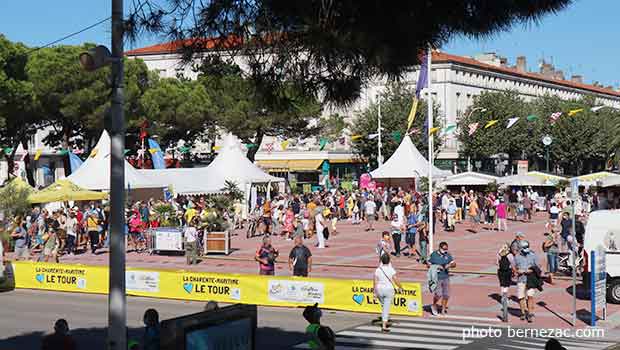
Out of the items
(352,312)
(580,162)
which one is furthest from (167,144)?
(352,312)

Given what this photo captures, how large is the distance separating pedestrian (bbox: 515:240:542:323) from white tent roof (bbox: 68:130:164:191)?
24.6 m

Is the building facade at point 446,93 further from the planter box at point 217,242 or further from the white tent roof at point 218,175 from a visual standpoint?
the planter box at point 217,242

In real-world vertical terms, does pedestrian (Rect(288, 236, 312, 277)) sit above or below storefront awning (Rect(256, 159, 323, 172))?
below

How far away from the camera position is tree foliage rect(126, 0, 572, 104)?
31.7 ft

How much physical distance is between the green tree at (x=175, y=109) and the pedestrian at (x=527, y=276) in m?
48.6

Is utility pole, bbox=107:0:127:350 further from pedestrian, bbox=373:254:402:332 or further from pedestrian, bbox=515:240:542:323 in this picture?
pedestrian, bbox=515:240:542:323

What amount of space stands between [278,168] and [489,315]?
59722mm

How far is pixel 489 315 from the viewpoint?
61.6 ft

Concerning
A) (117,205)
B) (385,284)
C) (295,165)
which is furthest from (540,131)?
(117,205)

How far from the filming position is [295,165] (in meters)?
77.2

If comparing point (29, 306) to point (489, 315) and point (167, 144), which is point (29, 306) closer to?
point (489, 315)

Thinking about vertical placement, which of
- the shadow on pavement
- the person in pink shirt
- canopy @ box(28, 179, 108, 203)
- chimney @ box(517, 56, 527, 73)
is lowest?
the shadow on pavement


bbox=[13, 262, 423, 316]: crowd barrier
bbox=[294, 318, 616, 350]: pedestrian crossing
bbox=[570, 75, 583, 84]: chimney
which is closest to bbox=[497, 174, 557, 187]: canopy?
bbox=[13, 262, 423, 316]: crowd barrier

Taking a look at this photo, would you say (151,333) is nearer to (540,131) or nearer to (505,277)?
(505,277)
